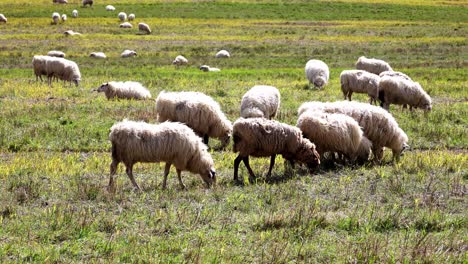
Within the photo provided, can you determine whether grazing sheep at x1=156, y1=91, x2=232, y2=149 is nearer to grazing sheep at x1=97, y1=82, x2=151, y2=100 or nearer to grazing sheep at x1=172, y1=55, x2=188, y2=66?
grazing sheep at x1=97, y1=82, x2=151, y2=100

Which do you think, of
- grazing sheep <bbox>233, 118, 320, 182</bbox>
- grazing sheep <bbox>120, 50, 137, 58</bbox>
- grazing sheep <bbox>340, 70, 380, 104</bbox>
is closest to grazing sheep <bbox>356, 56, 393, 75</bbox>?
grazing sheep <bbox>340, 70, 380, 104</bbox>

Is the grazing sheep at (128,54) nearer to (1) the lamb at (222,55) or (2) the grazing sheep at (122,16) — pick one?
(1) the lamb at (222,55)

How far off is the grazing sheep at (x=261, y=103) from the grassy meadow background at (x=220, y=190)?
56 centimetres

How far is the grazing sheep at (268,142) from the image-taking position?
12.3 metres

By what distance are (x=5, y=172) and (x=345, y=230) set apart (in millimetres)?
6965

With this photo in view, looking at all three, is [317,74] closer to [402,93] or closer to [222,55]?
[402,93]

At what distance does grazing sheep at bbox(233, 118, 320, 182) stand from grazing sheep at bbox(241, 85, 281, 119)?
160 inches

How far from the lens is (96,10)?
223 feet

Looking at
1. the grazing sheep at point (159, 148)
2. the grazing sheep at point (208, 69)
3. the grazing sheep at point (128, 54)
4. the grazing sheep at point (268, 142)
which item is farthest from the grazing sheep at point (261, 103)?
the grazing sheep at point (128, 54)

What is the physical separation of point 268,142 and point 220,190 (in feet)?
6.36

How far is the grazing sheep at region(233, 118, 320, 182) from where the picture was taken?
12.3m

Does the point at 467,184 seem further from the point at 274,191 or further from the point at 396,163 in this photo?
the point at 274,191

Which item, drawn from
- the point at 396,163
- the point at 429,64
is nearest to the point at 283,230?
the point at 396,163

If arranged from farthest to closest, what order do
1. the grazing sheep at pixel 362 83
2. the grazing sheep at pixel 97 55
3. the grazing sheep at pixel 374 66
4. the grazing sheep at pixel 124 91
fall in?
the grazing sheep at pixel 97 55
the grazing sheep at pixel 374 66
the grazing sheep at pixel 124 91
the grazing sheep at pixel 362 83
